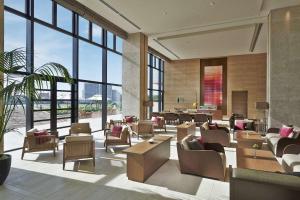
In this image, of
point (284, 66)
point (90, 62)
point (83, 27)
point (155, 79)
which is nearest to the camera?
point (284, 66)

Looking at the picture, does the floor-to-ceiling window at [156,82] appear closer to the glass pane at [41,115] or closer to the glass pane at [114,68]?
the glass pane at [114,68]

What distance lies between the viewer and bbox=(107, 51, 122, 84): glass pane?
9.89 meters

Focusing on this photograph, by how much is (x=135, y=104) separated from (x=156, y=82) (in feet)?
21.5

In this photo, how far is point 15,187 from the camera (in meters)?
3.47

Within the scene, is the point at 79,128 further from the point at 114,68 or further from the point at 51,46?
the point at 114,68

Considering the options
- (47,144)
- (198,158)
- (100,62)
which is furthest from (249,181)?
(100,62)

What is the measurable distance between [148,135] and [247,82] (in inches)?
416

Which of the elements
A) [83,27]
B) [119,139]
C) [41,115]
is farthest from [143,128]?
[83,27]

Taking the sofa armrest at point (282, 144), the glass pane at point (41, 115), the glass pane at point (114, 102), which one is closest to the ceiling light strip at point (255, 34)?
the sofa armrest at point (282, 144)

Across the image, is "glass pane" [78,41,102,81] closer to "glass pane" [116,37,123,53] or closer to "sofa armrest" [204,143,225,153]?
"glass pane" [116,37,123,53]

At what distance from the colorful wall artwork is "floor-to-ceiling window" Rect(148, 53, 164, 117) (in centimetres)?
370

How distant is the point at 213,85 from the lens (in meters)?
16.1

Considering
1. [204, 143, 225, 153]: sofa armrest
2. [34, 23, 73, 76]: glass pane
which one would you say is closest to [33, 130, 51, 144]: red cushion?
[34, 23, 73, 76]: glass pane

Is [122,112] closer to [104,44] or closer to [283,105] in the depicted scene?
[104,44]
